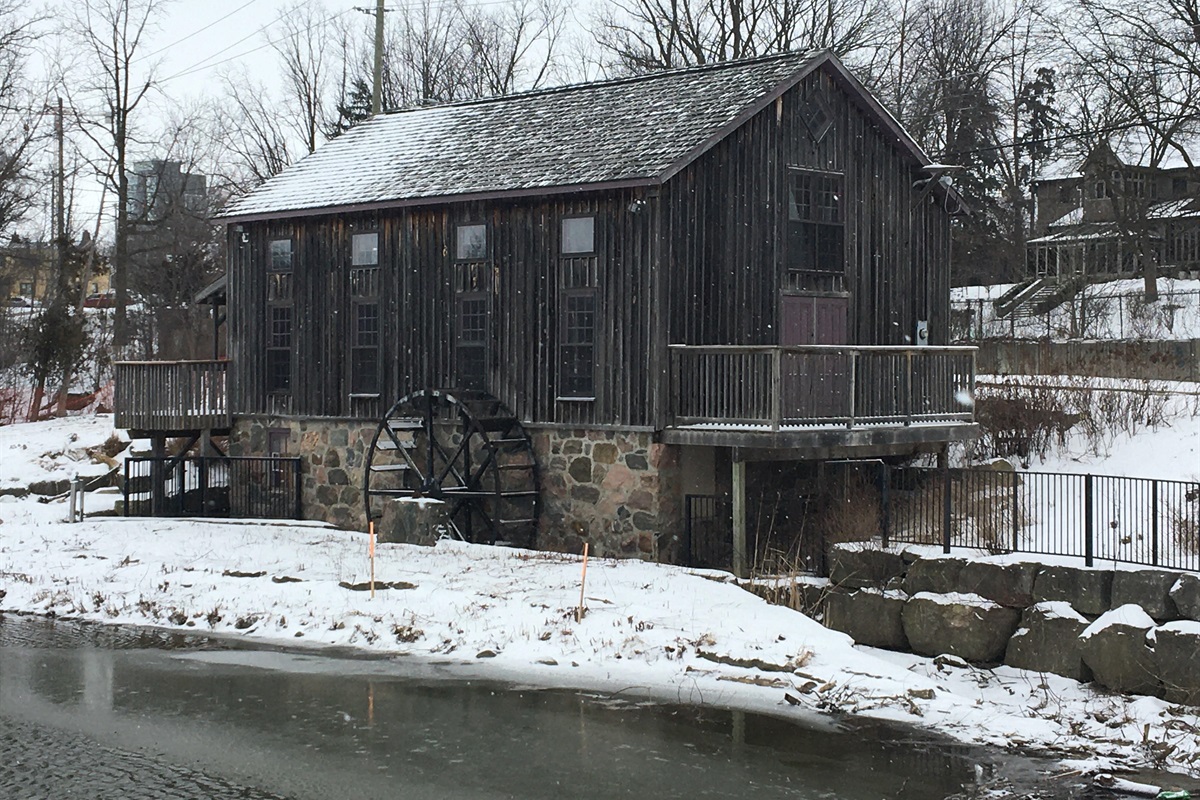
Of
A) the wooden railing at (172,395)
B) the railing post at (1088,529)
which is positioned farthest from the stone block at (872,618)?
the wooden railing at (172,395)

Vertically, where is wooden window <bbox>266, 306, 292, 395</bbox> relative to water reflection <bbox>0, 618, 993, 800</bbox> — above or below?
above

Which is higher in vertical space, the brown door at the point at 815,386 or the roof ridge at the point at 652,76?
the roof ridge at the point at 652,76

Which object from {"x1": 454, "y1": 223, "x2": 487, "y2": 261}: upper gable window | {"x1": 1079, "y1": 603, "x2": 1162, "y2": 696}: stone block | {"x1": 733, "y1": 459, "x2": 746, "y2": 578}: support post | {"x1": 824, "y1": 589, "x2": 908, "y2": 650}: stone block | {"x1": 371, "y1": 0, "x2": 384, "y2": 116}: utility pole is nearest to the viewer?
{"x1": 1079, "y1": 603, "x2": 1162, "y2": 696}: stone block

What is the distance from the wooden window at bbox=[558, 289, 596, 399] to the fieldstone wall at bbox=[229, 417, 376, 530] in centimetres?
456

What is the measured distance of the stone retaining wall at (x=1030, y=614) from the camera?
52.4ft

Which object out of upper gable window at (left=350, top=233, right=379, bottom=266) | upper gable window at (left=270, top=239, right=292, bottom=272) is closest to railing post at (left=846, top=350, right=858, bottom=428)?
upper gable window at (left=350, top=233, right=379, bottom=266)

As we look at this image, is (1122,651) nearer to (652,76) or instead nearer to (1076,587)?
(1076,587)

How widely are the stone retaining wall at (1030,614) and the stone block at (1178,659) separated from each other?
1cm

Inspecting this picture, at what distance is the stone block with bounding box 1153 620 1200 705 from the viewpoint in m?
15.5

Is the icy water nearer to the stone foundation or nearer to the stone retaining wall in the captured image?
the stone retaining wall

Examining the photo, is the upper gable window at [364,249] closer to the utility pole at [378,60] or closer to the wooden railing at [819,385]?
the wooden railing at [819,385]

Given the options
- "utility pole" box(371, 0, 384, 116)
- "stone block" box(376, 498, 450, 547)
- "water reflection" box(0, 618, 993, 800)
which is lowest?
"water reflection" box(0, 618, 993, 800)

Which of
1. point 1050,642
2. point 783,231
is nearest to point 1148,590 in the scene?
point 1050,642

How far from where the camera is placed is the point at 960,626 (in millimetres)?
17656
